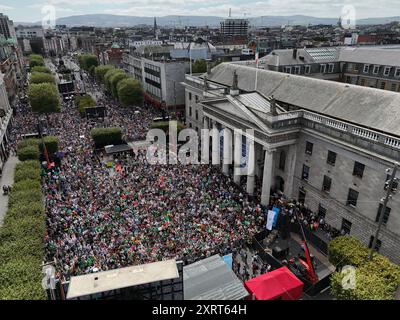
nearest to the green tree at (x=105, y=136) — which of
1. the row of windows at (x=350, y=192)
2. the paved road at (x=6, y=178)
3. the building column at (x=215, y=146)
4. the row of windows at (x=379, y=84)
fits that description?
the paved road at (x=6, y=178)

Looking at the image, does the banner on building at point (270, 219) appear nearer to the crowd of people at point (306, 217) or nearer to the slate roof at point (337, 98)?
the crowd of people at point (306, 217)

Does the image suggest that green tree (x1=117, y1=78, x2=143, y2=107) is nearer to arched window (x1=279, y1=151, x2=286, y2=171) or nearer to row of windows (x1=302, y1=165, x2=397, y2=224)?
arched window (x1=279, y1=151, x2=286, y2=171)

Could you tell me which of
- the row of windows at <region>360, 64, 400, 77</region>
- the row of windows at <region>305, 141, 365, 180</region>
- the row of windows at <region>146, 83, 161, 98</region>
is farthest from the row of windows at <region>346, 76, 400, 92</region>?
the row of windows at <region>146, 83, 161, 98</region>

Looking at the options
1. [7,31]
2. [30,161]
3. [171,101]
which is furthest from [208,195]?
[7,31]
